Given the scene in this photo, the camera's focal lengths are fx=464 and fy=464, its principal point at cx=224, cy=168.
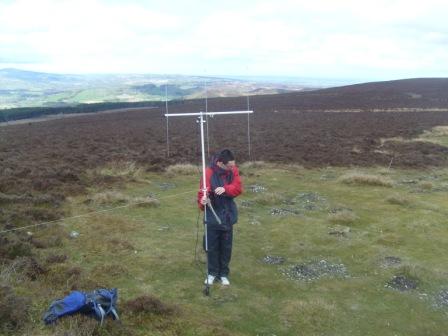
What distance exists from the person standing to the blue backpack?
8.16ft

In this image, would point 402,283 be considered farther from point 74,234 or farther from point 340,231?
point 74,234

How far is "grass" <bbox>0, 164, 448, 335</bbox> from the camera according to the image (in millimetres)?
8305

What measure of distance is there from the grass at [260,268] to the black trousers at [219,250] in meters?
0.46

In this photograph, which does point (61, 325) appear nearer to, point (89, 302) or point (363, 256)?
point (89, 302)

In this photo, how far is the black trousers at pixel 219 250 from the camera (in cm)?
977

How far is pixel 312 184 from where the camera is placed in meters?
20.9

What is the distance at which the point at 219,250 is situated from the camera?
32.7 feet

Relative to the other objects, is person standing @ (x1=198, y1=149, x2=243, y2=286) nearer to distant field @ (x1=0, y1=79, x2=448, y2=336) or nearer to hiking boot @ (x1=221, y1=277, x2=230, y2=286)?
hiking boot @ (x1=221, y1=277, x2=230, y2=286)

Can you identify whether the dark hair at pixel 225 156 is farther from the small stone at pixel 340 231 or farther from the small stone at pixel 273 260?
the small stone at pixel 340 231

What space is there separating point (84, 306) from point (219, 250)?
3.47 metres

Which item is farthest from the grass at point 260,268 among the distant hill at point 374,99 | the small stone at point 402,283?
the distant hill at point 374,99

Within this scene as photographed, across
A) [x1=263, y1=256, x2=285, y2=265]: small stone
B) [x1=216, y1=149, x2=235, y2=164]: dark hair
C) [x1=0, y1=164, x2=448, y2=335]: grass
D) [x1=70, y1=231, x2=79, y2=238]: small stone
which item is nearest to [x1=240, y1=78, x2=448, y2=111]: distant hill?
[x1=0, y1=164, x2=448, y2=335]: grass

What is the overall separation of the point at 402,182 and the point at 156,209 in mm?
11636

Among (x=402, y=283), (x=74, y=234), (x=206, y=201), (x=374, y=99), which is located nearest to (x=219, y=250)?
(x=206, y=201)
